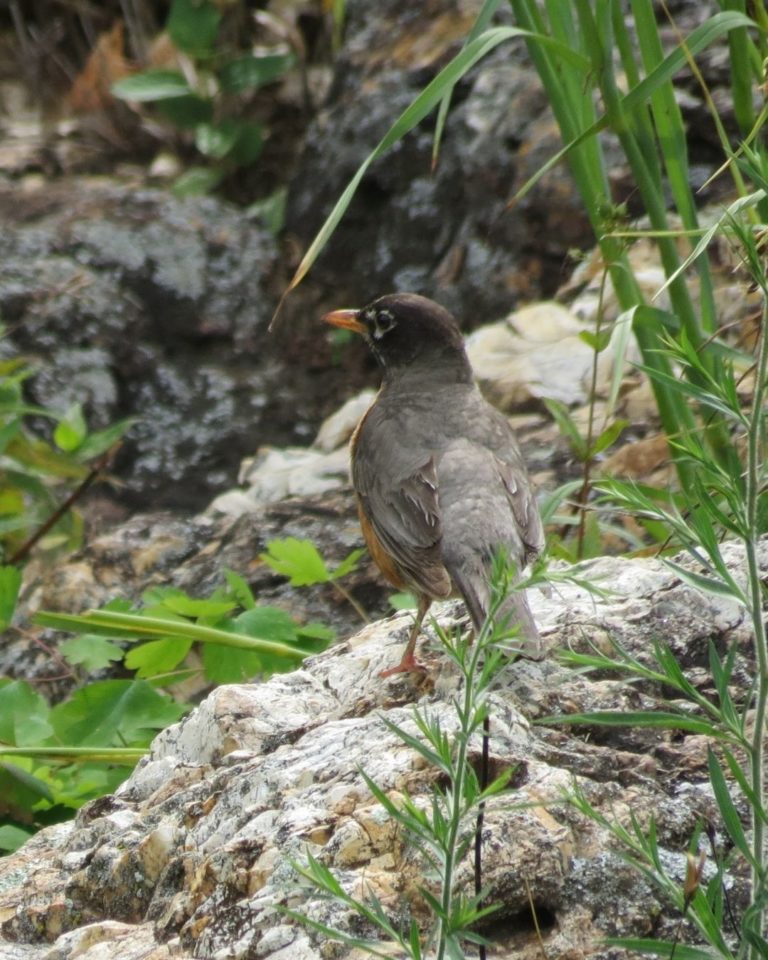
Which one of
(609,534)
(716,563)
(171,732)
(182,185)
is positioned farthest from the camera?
(182,185)

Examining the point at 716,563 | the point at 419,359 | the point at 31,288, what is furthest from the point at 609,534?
the point at 31,288

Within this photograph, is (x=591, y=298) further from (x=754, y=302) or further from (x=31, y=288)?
(x=31, y=288)

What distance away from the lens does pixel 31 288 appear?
7.47 metres

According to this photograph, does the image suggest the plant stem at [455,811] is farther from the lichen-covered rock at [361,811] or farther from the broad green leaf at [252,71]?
the broad green leaf at [252,71]

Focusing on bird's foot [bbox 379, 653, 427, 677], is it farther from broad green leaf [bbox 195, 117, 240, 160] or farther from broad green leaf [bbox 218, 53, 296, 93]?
broad green leaf [bbox 218, 53, 296, 93]

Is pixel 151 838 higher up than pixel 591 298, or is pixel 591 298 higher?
pixel 151 838

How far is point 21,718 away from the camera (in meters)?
3.89

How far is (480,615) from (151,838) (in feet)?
2.95

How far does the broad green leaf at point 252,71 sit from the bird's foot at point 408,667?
5683 millimetres

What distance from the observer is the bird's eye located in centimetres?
516

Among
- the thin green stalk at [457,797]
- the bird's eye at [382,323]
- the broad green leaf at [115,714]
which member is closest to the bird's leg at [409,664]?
the broad green leaf at [115,714]

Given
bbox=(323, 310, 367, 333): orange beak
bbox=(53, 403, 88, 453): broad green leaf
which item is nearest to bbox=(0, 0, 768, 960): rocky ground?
bbox=(53, 403, 88, 453): broad green leaf

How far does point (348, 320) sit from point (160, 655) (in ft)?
5.89

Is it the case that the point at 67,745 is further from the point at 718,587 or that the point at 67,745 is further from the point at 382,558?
the point at 718,587
